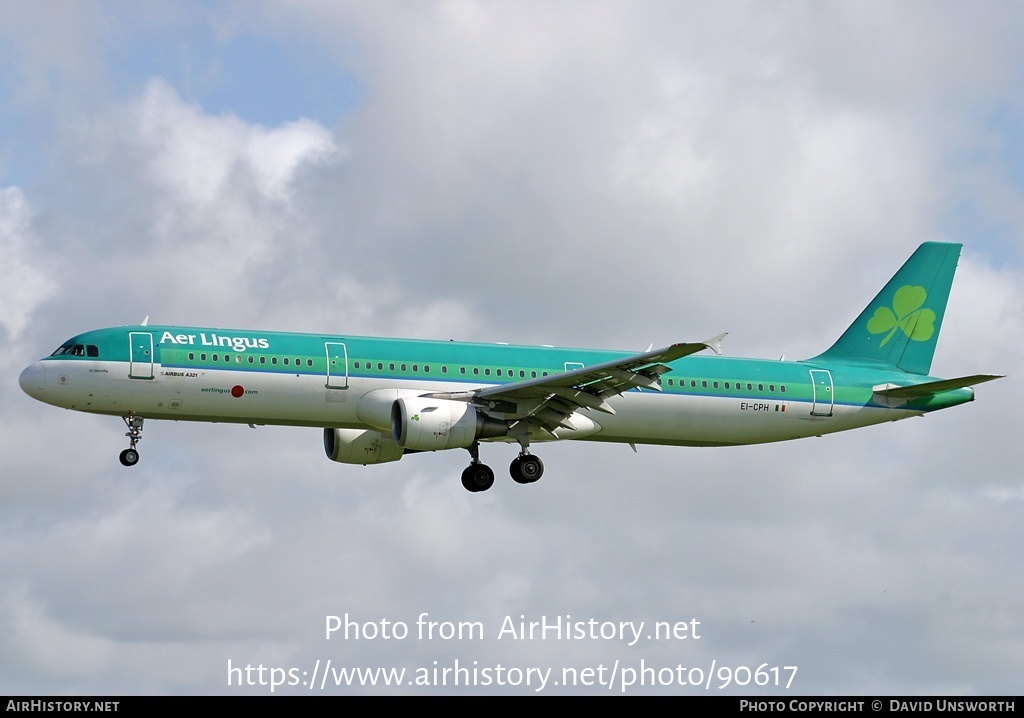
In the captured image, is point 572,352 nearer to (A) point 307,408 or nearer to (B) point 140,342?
(A) point 307,408

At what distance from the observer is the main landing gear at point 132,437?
170 ft

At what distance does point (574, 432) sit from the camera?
54.6m

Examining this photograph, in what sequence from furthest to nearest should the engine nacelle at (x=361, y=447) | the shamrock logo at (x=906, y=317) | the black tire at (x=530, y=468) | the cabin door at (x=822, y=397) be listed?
the shamrock logo at (x=906, y=317), the cabin door at (x=822, y=397), the engine nacelle at (x=361, y=447), the black tire at (x=530, y=468)

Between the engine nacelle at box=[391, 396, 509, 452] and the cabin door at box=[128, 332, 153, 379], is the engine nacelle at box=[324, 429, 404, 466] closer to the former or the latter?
the engine nacelle at box=[391, 396, 509, 452]

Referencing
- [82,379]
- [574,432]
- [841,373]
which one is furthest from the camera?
[841,373]

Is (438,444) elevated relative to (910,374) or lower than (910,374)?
lower

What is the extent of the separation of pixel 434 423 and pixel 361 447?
6.63 metres

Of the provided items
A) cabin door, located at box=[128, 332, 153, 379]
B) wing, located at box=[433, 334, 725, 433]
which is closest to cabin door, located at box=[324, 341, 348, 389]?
wing, located at box=[433, 334, 725, 433]

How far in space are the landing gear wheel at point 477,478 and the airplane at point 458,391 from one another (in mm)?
46

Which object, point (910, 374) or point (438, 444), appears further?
point (910, 374)

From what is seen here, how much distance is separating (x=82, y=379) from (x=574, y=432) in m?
15.5

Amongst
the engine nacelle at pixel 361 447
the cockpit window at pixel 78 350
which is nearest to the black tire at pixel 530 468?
the engine nacelle at pixel 361 447

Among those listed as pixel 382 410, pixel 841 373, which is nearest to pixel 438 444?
pixel 382 410

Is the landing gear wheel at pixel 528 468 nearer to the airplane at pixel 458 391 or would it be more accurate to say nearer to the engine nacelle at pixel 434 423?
the airplane at pixel 458 391
